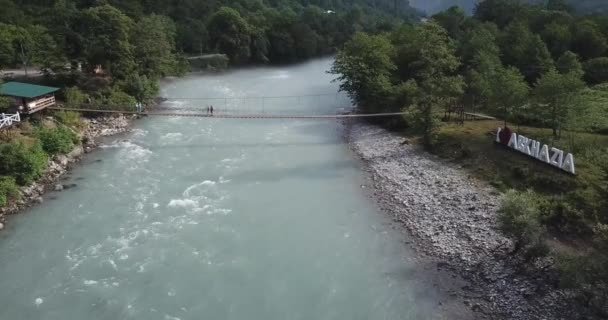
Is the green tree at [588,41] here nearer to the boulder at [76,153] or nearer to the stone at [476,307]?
the stone at [476,307]

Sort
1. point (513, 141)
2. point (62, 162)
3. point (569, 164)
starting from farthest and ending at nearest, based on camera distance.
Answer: point (62, 162) → point (513, 141) → point (569, 164)

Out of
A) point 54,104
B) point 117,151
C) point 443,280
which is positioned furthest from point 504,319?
point 54,104

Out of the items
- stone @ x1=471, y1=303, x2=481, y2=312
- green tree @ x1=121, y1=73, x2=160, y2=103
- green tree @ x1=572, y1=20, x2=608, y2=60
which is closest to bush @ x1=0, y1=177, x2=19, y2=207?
green tree @ x1=121, y1=73, x2=160, y2=103

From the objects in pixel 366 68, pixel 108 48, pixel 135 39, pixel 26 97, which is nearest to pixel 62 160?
pixel 26 97

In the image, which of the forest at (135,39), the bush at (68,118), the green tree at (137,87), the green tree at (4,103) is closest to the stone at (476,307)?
the bush at (68,118)

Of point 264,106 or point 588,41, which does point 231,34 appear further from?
point 588,41


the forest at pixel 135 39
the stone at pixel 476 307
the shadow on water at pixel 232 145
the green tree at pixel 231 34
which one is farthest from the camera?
the green tree at pixel 231 34
